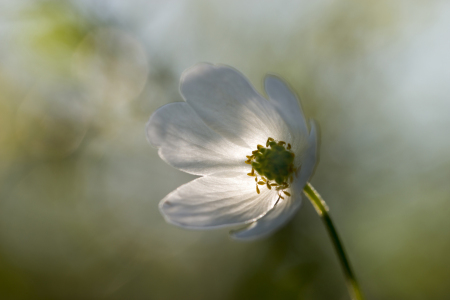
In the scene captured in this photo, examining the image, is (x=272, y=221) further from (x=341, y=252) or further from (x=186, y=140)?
(x=186, y=140)

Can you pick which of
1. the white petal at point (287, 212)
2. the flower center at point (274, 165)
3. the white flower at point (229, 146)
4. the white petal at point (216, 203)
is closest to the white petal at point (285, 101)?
the white flower at point (229, 146)

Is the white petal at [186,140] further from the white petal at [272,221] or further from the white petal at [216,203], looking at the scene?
the white petal at [272,221]

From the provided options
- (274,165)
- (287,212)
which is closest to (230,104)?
(274,165)

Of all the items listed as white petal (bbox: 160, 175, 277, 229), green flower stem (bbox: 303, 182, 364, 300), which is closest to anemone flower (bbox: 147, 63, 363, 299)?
white petal (bbox: 160, 175, 277, 229)

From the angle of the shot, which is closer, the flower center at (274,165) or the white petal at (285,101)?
the white petal at (285,101)

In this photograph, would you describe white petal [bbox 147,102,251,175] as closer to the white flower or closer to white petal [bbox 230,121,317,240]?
the white flower

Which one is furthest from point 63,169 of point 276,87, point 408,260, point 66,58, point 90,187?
point 408,260

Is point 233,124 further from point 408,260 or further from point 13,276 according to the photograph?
point 13,276
